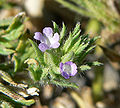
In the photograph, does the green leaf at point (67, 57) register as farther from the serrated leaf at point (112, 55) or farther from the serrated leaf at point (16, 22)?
the serrated leaf at point (112, 55)

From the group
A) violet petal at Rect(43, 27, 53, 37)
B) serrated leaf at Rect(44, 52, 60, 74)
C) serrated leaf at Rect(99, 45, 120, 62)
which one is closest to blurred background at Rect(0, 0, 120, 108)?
serrated leaf at Rect(99, 45, 120, 62)

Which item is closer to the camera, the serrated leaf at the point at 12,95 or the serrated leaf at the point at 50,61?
the serrated leaf at the point at 50,61

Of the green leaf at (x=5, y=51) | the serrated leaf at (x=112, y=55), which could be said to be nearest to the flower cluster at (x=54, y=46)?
the green leaf at (x=5, y=51)

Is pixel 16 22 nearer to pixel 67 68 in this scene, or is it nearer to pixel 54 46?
pixel 54 46

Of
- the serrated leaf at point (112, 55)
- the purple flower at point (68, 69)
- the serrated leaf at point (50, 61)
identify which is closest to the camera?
the purple flower at point (68, 69)

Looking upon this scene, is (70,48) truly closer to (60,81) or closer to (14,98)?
(60,81)

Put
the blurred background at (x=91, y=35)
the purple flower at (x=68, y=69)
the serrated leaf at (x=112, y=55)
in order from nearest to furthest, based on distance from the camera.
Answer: the purple flower at (x=68, y=69)
the serrated leaf at (x=112, y=55)
the blurred background at (x=91, y=35)

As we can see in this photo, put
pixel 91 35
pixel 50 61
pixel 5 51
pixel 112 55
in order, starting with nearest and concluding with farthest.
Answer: pixel 50 61 < pixel 5 51 < pixel 112 55 < pixel 91 35

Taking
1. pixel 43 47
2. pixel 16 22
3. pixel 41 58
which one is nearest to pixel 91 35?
pixel 16 22
